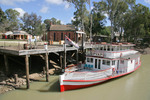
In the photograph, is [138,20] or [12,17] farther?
[12,17]

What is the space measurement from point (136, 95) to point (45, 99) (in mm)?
7910

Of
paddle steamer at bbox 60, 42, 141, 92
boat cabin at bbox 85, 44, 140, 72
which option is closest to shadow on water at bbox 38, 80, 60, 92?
paddle steamer at bbox 60, 42, 141, 92

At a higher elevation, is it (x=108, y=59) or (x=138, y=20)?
(x=138, y=20)

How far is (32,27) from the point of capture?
188 ft

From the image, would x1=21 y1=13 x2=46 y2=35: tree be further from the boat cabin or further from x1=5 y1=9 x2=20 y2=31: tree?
the boat cabin

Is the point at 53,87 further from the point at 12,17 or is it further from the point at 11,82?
the point at 12,17

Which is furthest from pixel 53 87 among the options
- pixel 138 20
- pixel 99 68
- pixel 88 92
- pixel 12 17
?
pixel 12 17

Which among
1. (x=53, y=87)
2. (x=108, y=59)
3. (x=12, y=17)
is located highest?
(x=12, y=17)

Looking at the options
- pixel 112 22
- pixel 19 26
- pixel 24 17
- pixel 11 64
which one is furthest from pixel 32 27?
pixel 11 64

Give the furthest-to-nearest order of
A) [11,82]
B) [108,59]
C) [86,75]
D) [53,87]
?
1. [108,59]
2. [11,82]
3. [53,87]
4. [86,75]

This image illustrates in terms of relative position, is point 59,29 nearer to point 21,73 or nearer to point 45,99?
point 21,73

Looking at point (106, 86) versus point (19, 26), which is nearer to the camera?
point (106, 86)

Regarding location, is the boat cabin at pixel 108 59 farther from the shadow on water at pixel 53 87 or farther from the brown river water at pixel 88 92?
the shadow on water at pixel 53 87

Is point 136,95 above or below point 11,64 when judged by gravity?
below
